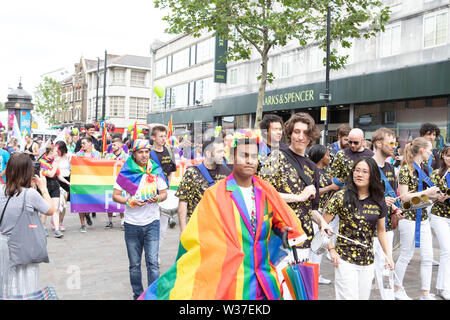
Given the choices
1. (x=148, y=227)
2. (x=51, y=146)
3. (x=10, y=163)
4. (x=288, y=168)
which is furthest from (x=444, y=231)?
(x=51, y=146)

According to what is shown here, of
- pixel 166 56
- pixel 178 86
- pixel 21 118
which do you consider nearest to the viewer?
pixel 21 118

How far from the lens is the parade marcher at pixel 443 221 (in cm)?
572

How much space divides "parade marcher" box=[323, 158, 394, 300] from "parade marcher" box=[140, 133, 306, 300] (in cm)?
112

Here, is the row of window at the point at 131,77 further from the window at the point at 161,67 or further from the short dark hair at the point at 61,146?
the short dark hair at the point at 61,146

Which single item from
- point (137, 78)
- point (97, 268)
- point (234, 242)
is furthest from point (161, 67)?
point (234, 242)

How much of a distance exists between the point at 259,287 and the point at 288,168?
148 cm

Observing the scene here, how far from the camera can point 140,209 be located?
5238 mm

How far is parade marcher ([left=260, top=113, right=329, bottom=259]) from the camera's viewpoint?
4.14m

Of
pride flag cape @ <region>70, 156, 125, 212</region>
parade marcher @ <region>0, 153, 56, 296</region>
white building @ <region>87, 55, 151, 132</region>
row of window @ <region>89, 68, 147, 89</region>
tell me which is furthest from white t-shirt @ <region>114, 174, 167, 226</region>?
row of window @ <region>89, 68, 147, 89</region>

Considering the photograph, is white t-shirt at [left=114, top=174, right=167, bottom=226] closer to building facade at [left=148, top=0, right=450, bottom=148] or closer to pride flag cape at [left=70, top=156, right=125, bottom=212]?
pride flag cape at [left=70, top=156, right=125, bottom=212]

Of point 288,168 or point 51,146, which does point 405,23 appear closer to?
point 51,146

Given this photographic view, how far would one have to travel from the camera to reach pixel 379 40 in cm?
2127

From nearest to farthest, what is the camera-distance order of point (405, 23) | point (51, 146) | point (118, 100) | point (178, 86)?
point (51, 146), point (405, 23), point (178, 86), point (118, 100)

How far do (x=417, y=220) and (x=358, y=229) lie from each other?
1.90 m
